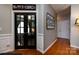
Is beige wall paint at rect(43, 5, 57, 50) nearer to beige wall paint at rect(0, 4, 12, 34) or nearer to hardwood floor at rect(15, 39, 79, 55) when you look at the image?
hardwood floor at rect(15, 39, 79, 55)

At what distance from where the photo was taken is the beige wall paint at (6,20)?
170 cm

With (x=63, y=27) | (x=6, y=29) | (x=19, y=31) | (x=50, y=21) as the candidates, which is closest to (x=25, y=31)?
(x=19, y=31)

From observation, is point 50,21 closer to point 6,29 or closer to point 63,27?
point 63,27

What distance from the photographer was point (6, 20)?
1.70 m

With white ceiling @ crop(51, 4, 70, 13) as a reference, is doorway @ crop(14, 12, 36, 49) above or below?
below

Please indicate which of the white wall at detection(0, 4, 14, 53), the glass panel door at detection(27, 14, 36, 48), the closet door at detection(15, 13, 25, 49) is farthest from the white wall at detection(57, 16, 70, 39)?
the white wall at detection(0, 4, 14, 53)

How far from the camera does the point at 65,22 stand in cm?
180

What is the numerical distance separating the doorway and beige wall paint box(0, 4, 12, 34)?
0.10 meters

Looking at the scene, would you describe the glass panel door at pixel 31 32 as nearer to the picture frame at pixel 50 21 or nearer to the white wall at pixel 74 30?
the picture frame at pixel 50 21

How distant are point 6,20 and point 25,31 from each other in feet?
1.04

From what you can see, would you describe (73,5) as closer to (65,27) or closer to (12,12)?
(65,27)

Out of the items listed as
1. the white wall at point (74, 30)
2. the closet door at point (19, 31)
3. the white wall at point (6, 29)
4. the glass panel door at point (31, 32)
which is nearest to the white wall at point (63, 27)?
the white wall at point (74, 30)

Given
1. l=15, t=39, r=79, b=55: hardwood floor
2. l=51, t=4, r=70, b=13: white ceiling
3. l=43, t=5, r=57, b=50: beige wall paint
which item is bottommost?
l=15, t=39, r=79, b=55: hardwood floor

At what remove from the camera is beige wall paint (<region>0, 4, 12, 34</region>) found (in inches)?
66.8
